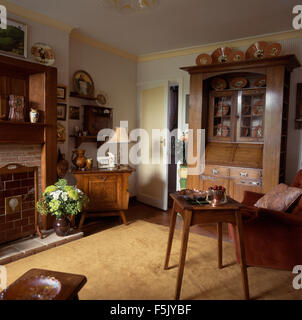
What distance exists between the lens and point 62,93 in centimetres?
377

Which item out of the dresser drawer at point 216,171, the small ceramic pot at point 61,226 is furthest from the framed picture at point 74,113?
the dresser drawer at point 216,171

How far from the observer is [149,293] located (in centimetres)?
231

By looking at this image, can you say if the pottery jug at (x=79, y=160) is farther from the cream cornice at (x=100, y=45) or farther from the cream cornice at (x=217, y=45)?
the cream cornice at (x=217, y=45)

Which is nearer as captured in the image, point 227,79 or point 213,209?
point 213,209

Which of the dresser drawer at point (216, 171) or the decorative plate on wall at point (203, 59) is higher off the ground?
the decorative plate on wall at point (203, 59)

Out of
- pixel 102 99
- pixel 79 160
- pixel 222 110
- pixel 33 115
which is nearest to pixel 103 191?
pixel 79 160

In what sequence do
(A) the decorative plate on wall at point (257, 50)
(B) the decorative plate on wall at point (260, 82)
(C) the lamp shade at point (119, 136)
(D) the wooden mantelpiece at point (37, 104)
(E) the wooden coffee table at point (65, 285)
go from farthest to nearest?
(C) the lamp shade at point (119, 136) → (B) the decorative plate on wall at point (260, 82) → (A) the decorative plate on wall at point (257, 50) → (D) the wooden mantelpiece at point (37, 104) → (E) the wooden coffee table at point (65, 285)

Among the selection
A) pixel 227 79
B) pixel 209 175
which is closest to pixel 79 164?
pixel 209 175

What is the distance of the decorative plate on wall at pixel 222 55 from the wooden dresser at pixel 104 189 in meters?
2.09

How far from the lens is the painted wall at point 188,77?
387 centimetres

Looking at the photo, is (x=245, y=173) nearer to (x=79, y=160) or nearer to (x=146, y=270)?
(x=146, y=270)

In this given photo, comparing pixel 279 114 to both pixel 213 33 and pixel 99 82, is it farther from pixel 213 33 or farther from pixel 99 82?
pixel 99 82
